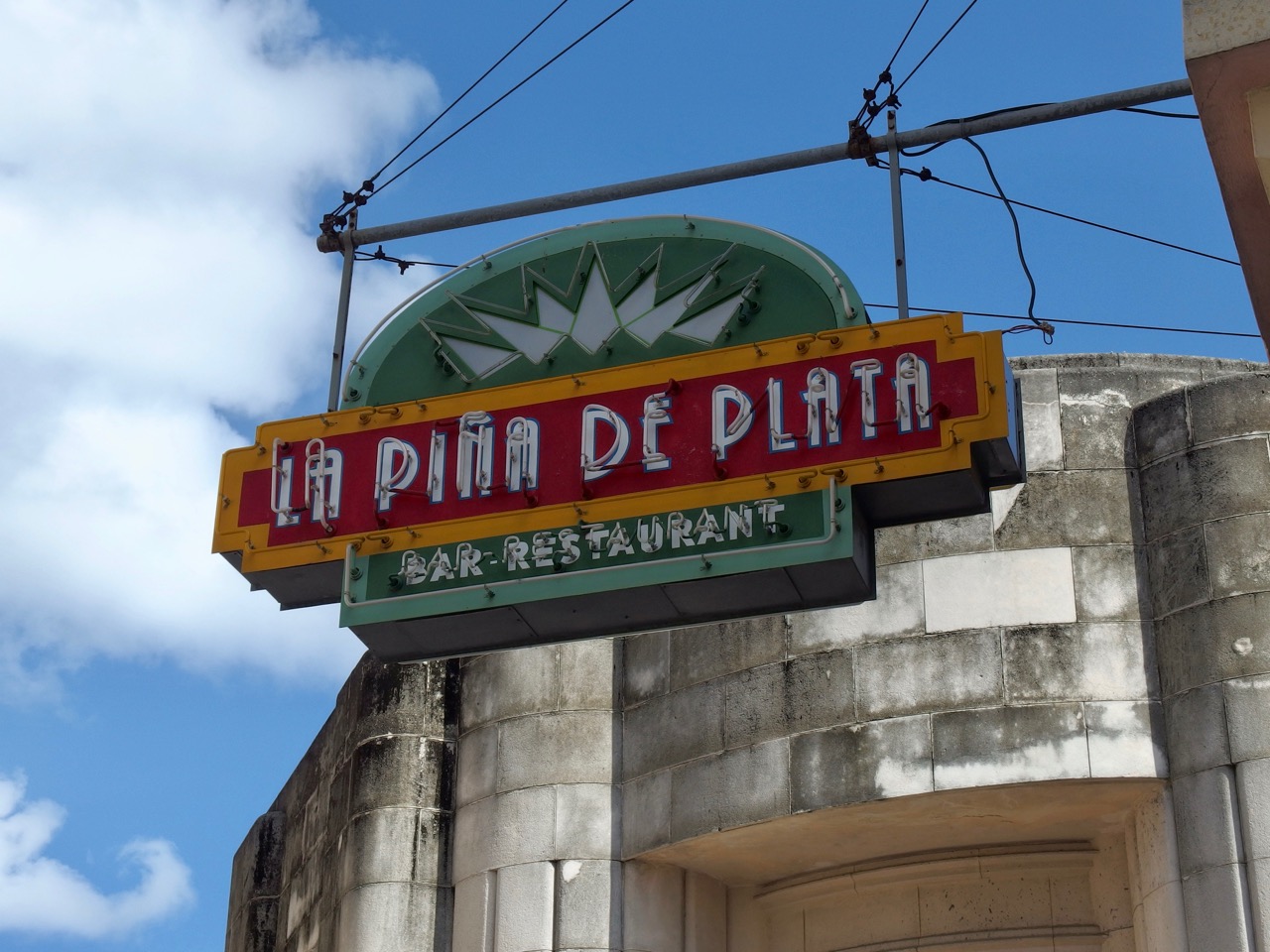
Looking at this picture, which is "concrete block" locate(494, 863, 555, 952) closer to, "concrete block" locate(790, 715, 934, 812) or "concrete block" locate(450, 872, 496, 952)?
"concrete block" locate(450, 872, 496, 952)

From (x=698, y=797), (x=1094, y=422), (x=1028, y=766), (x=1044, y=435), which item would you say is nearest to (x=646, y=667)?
(x=698, y=797)

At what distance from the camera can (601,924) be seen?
59.6 ft

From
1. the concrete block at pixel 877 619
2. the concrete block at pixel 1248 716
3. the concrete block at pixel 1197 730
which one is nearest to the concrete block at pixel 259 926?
the concrete block at pixel 877 619

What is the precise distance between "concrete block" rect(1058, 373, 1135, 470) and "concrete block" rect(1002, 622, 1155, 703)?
5.22ft

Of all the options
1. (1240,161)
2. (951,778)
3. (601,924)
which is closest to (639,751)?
(601,924)

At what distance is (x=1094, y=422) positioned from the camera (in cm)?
1806

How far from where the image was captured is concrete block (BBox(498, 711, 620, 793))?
1884 centimetres

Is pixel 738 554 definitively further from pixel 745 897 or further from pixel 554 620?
pixel 745 897

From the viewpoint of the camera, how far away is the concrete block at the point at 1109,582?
17.2 meters

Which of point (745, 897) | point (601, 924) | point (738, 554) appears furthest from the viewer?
point (745, 897)

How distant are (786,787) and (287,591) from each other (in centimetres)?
550

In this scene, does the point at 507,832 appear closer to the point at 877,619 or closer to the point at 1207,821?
the point at 877,619

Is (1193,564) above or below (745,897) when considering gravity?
above

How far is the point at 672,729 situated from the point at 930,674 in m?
2.63
